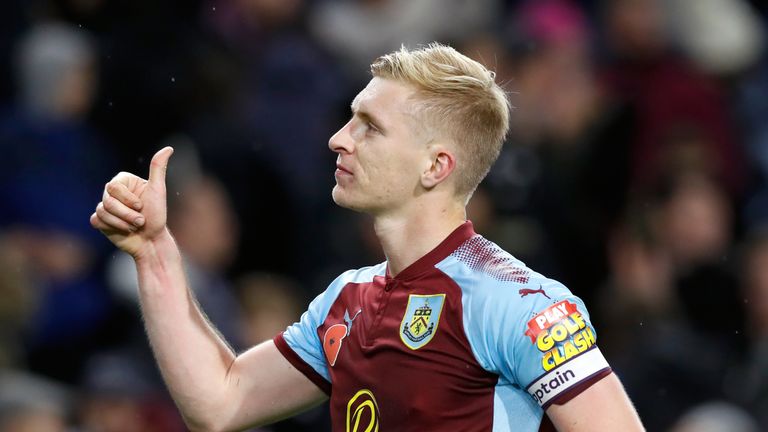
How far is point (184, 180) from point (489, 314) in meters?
4.90

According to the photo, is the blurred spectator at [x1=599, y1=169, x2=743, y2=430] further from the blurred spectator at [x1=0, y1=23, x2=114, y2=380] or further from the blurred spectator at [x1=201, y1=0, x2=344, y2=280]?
the blurred spectator at [x1=0, y1=23, x2=114, y2=380]

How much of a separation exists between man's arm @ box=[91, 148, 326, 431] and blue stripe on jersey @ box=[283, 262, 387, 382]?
0.06 m

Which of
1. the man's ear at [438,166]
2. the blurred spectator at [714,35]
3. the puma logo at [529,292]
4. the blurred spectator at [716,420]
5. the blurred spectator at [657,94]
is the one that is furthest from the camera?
the blurred spectator at [714,35]

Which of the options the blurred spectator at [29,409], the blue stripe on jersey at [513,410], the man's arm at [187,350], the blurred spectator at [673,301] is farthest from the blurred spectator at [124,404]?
the blue stripe on jersey at [513,410]

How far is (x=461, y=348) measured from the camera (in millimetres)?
3957

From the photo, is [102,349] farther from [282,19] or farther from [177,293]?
[177,293]

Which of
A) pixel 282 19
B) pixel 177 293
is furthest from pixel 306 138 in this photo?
pixel 177 293

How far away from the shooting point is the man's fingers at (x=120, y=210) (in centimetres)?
420

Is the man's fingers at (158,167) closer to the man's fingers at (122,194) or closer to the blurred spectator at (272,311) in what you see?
the man's fingers at (122,194)

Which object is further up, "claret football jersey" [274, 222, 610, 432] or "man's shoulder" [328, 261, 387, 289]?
"man's shoulder" [328, 261, 387, 289]

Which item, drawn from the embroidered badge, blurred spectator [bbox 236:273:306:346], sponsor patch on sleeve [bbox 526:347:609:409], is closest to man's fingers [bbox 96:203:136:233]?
the embroidered badge

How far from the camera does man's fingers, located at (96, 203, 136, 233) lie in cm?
422

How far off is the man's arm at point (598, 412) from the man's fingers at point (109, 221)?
1331 mm

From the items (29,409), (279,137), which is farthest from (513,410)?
(279,137)
